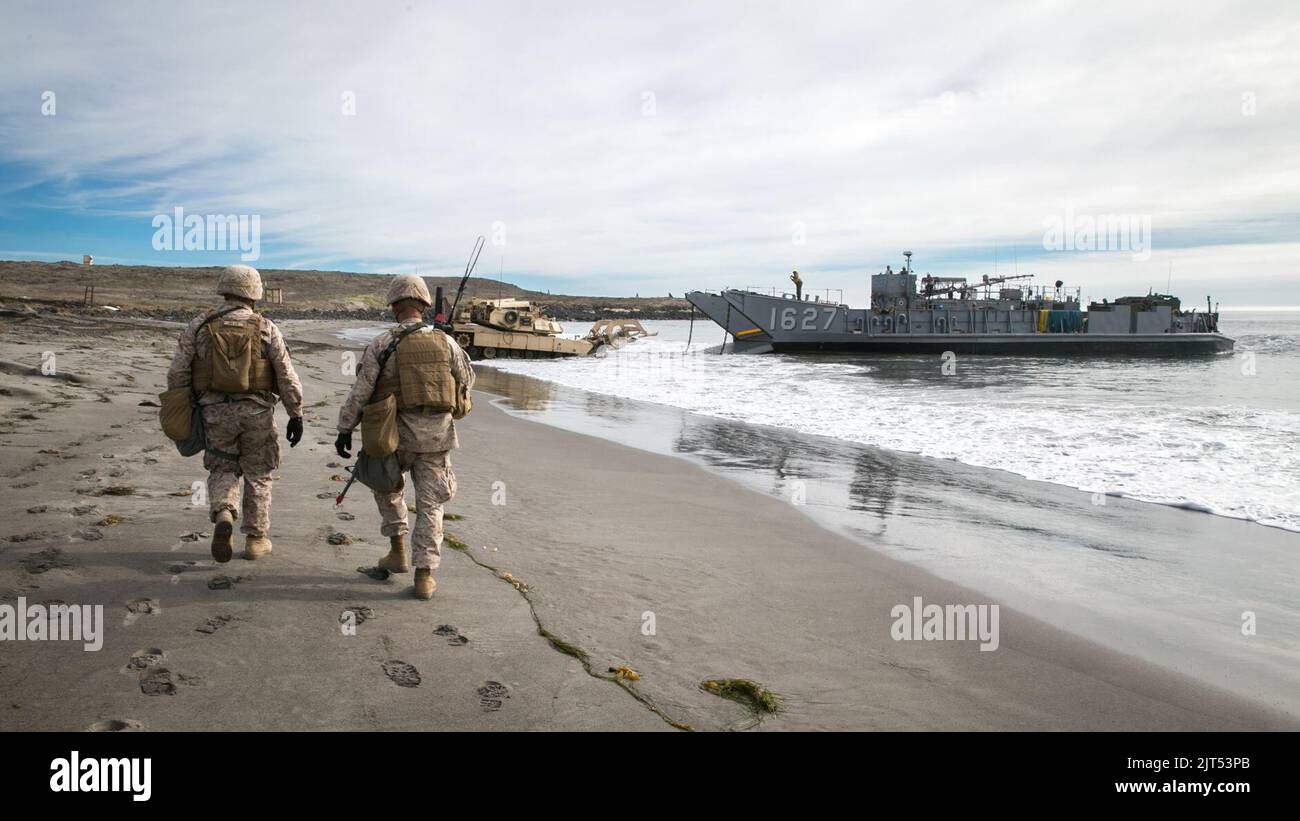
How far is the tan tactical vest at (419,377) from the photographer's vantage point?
4488 mm

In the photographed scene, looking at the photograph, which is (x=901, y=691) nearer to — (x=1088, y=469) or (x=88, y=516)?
(x=88, y=516)

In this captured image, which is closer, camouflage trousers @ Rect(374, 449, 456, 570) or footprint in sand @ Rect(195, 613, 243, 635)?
footprint in sand @ Rect(195, 613, 243, 635)

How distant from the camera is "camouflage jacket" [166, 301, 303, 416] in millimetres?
4781

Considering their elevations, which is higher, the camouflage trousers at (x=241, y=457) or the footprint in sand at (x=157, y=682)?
the camouflage trousers at (x=241, y=457)

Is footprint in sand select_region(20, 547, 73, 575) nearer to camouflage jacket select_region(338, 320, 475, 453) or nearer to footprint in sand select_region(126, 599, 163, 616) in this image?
footprint in sand select_region(126, 599, 163, 616)

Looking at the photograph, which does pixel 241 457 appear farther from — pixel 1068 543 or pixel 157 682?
pixel 1068 543

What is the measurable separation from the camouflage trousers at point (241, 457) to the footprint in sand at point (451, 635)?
1714 mm

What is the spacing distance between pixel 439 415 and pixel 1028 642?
3782mm

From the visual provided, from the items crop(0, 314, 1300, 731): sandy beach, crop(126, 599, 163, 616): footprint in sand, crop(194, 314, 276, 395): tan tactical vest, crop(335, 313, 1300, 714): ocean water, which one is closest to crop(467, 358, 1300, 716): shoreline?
crop(335, 313, 1300, 714): ocean water

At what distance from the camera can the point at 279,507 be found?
6082 mm

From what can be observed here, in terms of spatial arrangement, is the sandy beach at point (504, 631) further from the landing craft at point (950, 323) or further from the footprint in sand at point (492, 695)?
the landing craft at point (950, 323)

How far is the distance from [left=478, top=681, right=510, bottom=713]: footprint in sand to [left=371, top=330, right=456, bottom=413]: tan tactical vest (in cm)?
179

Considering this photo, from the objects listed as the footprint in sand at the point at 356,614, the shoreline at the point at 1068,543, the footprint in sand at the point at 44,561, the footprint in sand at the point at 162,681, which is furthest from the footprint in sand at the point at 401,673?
the shoreline at the point at 1068,543
